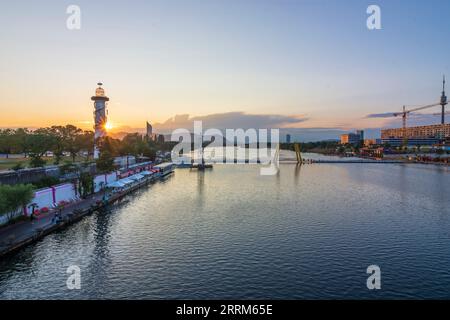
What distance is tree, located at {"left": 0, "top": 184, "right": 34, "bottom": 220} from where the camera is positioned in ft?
87.9

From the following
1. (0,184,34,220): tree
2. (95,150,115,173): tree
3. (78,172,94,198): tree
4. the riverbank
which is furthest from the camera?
(95,150,115,173): tree

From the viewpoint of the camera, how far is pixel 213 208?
143ft

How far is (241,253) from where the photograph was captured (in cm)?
2572

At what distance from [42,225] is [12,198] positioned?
11.1ft

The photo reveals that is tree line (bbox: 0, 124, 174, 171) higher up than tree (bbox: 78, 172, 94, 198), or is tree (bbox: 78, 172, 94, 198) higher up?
tree line (bbox: 0, 124, 174, 171)

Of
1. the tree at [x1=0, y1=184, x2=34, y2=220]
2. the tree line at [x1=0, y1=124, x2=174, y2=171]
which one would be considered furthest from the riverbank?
the tree line at [x1=0, y1=124, x2=174, y2=171]

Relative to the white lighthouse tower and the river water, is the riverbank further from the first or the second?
the white lighthouse tower

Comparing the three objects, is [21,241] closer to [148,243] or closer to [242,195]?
[148,243]

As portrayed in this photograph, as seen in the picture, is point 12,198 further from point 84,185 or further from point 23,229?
point 84,185

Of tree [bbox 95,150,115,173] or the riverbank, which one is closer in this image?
the riverbank

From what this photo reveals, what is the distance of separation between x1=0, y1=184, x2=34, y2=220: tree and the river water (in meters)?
3.94

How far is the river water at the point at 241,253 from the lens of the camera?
19828 millimetres

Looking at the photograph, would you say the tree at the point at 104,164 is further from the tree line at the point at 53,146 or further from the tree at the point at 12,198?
the tree at the point at 12,198

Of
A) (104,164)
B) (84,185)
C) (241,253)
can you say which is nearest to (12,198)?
(84,185)
